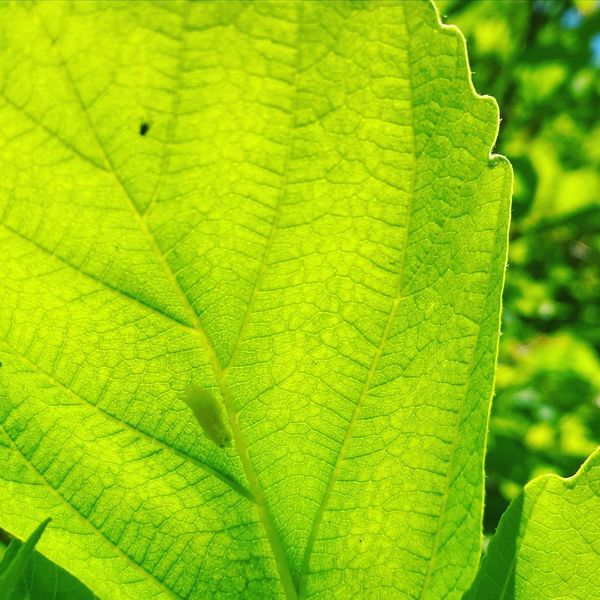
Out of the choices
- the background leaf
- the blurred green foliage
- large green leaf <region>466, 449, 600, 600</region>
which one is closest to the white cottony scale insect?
Answer: the background leaf

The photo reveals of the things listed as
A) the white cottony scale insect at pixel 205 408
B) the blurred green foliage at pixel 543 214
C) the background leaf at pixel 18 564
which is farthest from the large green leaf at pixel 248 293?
the blurred green foliage at pixel 543 214

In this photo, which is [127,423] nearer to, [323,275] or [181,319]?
[181,319]

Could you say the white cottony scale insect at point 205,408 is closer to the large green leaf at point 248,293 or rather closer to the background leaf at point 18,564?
the large green leaf at point 248,293

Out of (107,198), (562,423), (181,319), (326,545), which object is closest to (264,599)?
(326,545)

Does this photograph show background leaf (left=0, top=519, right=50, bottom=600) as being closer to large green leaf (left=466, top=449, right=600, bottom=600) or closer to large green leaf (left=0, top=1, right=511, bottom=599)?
large green leaf (left=0, top=1, right=511, bottom=599)

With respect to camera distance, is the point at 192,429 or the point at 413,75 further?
the point at 192,429

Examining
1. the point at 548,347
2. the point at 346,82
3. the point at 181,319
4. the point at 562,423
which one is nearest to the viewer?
the point at 346,82

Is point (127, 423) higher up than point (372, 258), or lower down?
lower down

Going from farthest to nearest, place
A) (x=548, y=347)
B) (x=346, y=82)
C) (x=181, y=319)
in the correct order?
(x=548, y=347)
(x=181, y=319)
(x=346, y=82)
